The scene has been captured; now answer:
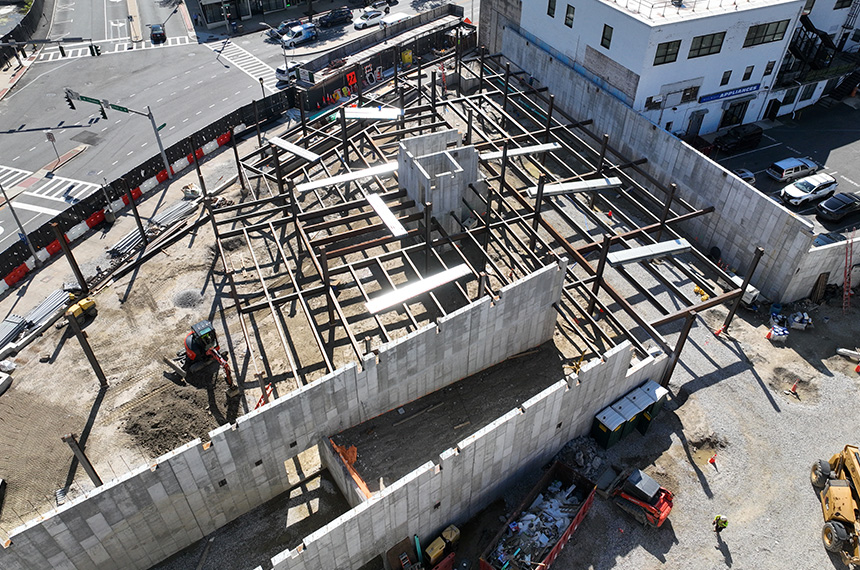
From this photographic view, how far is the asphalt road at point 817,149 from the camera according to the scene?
4169 cm

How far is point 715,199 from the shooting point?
1471 inches

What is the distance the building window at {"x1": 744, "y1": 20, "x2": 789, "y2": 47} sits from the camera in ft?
140

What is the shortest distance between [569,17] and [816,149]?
22633mm

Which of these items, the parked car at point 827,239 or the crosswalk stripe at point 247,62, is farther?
the crosswalk stripe at point 247,62

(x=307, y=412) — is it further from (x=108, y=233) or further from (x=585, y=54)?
(x=585, y=54)

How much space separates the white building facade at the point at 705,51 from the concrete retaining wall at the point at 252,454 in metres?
23.4

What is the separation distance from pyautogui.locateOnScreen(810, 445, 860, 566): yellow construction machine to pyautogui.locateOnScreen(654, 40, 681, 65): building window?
2869 centimetres

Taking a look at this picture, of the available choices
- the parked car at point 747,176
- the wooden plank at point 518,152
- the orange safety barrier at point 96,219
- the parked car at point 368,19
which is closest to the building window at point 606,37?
the wooden plank at point 518,152

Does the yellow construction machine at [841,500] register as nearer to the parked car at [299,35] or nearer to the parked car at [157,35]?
the parked car at [299,35]

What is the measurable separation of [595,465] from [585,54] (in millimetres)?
35484

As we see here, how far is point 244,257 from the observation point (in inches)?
1463

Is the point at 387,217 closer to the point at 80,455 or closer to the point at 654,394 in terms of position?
the point at 654,394

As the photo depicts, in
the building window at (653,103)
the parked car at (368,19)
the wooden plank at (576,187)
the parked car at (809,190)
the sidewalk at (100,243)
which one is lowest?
the sidewalk at (100,243)

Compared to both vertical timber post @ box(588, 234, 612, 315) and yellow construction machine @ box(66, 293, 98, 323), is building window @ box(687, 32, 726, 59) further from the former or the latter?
yellow construction machine @ box(66, 293, 98, 323)
